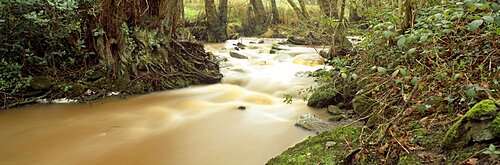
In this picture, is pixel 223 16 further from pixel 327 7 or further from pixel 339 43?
pixel 339 43

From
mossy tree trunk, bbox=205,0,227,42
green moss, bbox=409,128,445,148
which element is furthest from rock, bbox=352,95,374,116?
mossy tree trunk, bbox=205,0,227,42

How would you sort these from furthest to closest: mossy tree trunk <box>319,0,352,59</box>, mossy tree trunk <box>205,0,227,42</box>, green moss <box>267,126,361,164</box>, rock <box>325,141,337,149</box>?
mossy tree trunk <box>205,0,227,42</box>, mossy tree trunk <box>319,0,352,59</box>, rock <box>325,141,337,149</box>, green moss <box>267,126,361,164</box>

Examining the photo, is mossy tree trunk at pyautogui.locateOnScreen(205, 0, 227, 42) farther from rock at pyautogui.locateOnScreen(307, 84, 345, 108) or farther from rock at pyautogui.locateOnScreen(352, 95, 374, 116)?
rock at pyautogui.locateOnScreen(352, 95, 374, 116)

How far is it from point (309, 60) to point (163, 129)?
568 centimetres

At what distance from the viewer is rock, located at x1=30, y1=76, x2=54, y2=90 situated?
5.59 m

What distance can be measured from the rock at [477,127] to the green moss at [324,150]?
701 millimetres

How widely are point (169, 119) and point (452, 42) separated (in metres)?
3.53

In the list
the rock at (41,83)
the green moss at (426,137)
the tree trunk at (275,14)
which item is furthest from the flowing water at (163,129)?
the tree trunk at (275,14)

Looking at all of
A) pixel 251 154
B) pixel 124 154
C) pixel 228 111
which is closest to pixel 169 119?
pixel 228 111

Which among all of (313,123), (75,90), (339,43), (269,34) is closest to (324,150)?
(313,123)

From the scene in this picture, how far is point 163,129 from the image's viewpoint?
15.0 feet

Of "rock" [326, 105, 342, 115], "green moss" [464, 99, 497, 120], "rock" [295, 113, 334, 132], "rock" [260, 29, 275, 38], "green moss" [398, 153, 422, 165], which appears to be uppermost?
"rock" [260, 29, 275, 38]

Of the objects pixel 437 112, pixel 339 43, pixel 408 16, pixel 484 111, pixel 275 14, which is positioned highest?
pixel 275 14

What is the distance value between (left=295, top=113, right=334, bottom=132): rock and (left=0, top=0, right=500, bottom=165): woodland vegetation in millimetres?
286
